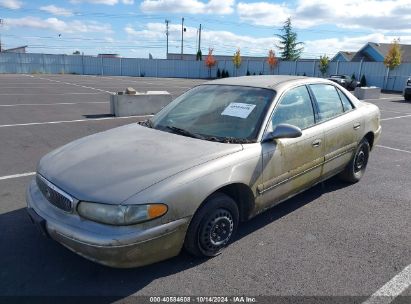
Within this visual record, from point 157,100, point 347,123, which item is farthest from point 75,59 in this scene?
point 347,123

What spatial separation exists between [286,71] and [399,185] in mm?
35487

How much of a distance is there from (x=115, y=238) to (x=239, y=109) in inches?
72.5

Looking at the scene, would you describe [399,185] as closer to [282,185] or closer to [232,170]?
[282,185]

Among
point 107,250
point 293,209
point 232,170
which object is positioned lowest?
point 293,209

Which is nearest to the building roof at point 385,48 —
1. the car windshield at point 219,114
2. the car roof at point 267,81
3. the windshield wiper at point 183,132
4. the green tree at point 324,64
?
the green tree at point 324,64

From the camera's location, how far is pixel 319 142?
3.96 metres

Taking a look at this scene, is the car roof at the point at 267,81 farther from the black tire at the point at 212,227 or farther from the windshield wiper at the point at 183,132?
the black tire at the point at 212,227

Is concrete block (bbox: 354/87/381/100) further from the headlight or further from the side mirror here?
the headlight

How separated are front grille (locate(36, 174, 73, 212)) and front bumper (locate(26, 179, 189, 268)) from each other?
0.05 metres

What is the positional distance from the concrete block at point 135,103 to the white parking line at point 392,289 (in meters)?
9.30

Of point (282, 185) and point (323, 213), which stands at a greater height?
point (282, 185)

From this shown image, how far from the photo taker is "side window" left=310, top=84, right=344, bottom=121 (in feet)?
13.8

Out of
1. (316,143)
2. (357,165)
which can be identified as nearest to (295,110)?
(316,143)

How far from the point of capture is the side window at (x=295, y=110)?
11.8 ft
